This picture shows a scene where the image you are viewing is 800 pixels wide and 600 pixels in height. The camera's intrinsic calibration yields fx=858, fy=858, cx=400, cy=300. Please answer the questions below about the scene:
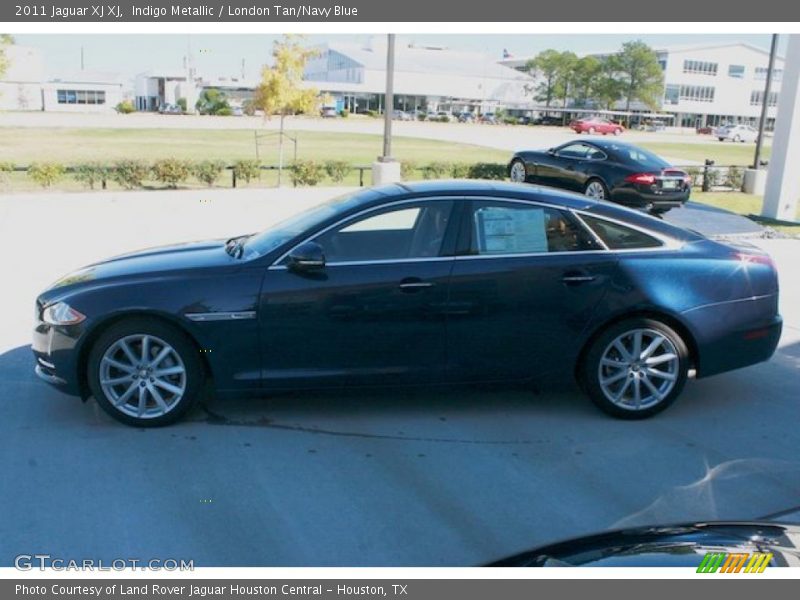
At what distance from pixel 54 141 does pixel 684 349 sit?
38.2 metres

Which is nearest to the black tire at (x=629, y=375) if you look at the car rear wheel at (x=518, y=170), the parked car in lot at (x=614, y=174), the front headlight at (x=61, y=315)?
the front headlight at (x=61, y=315)

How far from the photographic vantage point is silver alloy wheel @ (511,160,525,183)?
1886 centimetres

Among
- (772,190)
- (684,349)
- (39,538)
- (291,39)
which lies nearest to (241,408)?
(39,538)

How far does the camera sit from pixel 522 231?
5660mm

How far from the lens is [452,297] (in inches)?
214

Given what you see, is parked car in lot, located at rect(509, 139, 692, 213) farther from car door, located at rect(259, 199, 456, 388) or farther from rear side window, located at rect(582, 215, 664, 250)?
car door, located at rect(259, 199, 456, 388)

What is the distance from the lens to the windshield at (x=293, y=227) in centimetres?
560

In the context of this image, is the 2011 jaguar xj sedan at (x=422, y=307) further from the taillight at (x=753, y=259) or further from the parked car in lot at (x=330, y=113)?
the parked car in lot at (x=330, y=113)

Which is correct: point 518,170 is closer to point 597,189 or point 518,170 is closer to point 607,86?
point 597,189

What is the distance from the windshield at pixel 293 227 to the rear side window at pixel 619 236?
1.59 meters

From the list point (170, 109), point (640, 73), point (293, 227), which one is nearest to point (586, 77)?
point (640, 73)

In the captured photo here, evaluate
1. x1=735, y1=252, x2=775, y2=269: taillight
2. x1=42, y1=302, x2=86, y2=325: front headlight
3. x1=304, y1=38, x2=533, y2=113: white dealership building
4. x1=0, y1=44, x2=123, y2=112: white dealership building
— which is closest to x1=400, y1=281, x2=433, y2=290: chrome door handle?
x1=42, y1=302, x2=86, y2=325: front headlight

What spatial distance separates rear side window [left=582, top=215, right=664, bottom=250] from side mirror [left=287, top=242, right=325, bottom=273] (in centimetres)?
181

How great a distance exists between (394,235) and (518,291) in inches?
36.2
